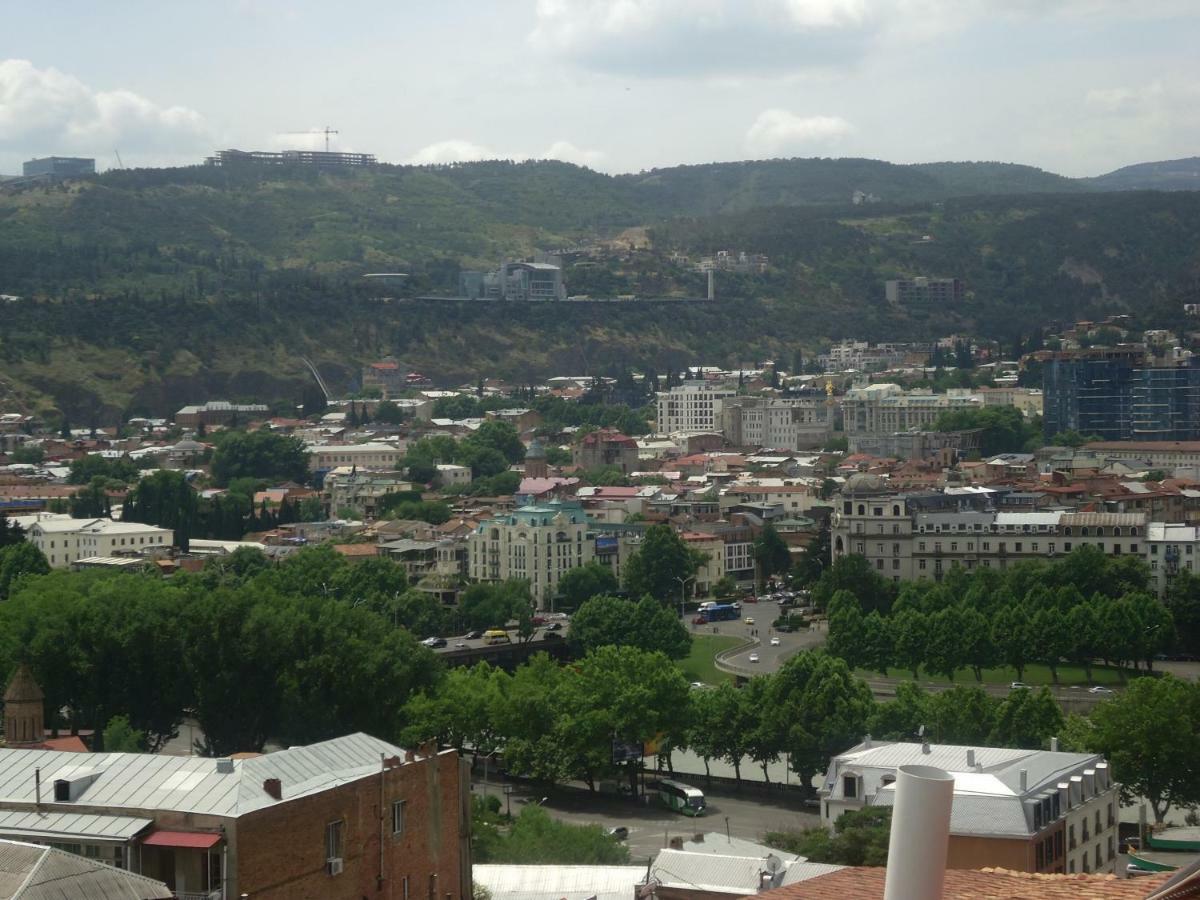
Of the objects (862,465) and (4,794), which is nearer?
(4,794)

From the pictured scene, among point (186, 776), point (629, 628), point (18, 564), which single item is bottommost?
point (629, 628)

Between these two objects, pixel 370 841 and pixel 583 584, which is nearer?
pixel 370 841

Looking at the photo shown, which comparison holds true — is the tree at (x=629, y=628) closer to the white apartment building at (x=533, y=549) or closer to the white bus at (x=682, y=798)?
the white apartment building at (x=533, y=549)

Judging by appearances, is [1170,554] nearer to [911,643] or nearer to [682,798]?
[911,643]

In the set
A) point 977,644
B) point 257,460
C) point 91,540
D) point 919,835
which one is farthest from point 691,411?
point 919,835

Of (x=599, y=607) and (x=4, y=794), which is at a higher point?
(x=4, y=794)

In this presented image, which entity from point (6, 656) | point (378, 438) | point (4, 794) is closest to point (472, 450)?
point (378, 438)

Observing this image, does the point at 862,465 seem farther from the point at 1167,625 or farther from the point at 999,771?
the point at 999,771
